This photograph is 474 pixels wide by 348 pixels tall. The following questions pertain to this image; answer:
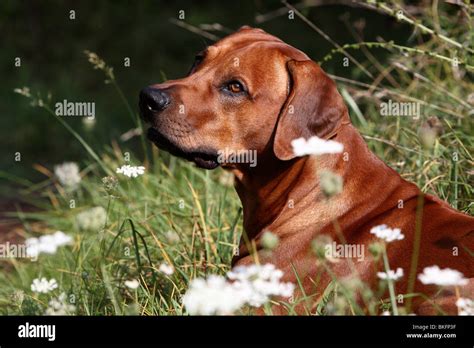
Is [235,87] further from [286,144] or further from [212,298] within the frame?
[212,298]

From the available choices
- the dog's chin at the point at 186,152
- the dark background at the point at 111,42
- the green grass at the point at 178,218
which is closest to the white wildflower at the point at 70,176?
the green grass at the point at 178,218

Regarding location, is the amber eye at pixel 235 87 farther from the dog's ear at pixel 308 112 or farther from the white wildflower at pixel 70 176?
the white wildflower at pixel 70 176

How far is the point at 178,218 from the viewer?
478cm

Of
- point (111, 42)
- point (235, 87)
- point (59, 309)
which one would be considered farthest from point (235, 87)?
point (111, 42)

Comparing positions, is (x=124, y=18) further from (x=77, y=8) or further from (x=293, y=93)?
(x=293, y=93)

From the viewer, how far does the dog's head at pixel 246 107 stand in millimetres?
3641

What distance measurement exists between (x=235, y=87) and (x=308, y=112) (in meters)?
0.33

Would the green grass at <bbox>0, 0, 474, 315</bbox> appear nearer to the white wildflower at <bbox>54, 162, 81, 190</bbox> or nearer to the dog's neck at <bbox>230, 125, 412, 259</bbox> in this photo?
the white wildflower at <bbox>54, 162, 81, 190</bbox>

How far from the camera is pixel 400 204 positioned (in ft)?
11.8

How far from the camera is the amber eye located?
3732 millimetres

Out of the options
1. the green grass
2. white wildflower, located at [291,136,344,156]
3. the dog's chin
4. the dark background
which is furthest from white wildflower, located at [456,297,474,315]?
the dark background

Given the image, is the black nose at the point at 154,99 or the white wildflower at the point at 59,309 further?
the black nose at the point at 154,99

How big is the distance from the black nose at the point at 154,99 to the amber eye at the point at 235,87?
0.27 metres
